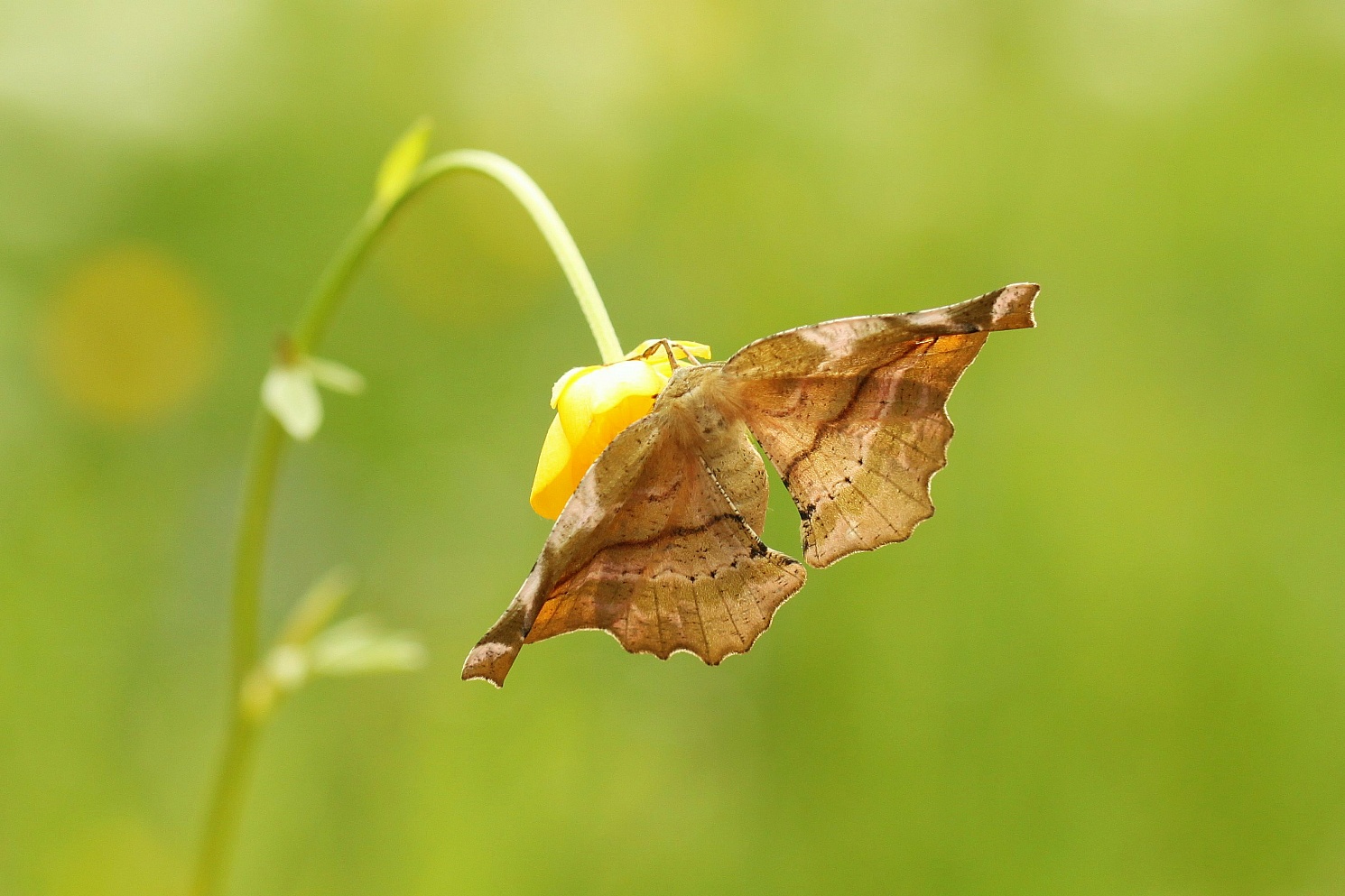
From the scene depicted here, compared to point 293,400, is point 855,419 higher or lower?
lower

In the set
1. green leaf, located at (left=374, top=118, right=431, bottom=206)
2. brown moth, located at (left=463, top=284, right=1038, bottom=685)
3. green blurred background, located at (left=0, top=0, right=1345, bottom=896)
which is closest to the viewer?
brown moth, located at (left=463, top=284, right=1038, bottom=685)

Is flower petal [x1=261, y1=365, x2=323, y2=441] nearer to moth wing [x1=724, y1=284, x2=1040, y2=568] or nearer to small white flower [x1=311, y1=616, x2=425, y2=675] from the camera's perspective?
small white flower [x1=311, y1=616, x2=425, y2=675]

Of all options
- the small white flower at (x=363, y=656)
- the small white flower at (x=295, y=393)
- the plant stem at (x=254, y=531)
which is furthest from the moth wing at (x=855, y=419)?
the small white flower at (x=363, y=656)

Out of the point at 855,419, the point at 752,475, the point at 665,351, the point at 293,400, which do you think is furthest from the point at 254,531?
the point at 855,419

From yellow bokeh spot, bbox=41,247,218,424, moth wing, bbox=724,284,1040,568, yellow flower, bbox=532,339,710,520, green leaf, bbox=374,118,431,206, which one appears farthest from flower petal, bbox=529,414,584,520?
yellow bokeh spot, bbox=41,247,218,424

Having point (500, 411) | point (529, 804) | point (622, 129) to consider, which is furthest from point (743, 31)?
point (529, 804)

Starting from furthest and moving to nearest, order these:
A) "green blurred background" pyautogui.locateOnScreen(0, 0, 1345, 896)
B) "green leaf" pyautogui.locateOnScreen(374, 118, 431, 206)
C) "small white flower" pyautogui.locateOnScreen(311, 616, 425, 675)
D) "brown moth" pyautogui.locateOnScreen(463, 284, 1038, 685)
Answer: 1. "green blurred background" pyautogui.locateOnScreen(0, 0, 1345, 896)
2. "small white flower" pyautogui.locateOnScreen(311, 616, 425, 675)
3. "green leaf" pyautogui.locateOnScreen(374, 118, 431, 206)
4. "brown moth" pyautogui.locateOnScreen(463, 284, 1038, 685)

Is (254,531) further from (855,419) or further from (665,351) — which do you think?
(855,419)
